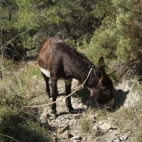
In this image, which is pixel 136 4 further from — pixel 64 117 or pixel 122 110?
pixel 64 117

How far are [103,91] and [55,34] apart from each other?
20.5ft

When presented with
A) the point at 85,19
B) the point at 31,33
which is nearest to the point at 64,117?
the point at 85,19

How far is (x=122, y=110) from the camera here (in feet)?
19.9

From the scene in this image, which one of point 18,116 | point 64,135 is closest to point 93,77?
point 64,135

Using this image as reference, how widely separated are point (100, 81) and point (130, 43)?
110cm

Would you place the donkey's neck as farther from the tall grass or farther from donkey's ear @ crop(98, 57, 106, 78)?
the tall grass

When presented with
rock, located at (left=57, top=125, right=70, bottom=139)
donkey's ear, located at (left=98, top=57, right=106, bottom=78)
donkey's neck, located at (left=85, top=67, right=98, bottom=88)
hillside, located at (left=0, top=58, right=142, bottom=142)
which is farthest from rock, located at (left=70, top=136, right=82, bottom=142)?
donkey's ear, located at (left=98, top=57, right=106, bottom=78)

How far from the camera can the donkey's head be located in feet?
20.4

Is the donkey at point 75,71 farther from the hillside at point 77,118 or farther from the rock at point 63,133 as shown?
the rock at point 63,133

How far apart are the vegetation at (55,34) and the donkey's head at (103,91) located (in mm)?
567

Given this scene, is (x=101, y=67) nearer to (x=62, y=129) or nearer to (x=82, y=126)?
(x=82, y=126)

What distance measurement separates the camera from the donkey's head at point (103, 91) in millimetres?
6227

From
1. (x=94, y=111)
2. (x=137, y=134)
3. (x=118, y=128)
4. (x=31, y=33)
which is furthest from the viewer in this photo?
(x=31, y=33)

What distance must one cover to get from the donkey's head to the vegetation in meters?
0.57
